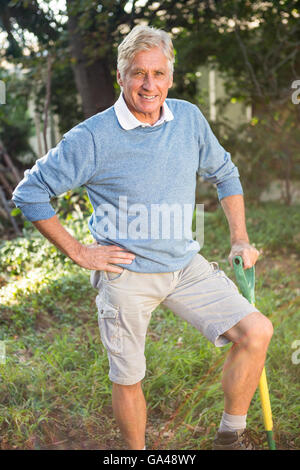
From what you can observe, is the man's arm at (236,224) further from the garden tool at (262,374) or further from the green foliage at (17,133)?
the green foliage at (17,133)

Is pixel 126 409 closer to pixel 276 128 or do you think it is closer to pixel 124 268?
pixel 124 268

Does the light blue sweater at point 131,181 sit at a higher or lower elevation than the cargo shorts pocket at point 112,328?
higher

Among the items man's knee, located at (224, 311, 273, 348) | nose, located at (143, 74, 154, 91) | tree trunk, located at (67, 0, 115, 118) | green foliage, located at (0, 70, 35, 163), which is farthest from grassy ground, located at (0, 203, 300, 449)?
green foliage, located at (0, 70, 35, 163)

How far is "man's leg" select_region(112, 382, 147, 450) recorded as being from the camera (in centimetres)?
241

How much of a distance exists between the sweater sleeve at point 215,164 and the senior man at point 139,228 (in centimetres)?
8

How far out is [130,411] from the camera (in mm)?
2408

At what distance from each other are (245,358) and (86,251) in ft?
2.67

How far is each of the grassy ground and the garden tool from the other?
0.35 meters

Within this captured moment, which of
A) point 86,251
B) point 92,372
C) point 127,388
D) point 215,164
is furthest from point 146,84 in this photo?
point 92,372

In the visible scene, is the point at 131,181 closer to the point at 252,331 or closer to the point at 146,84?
the point at 146,84

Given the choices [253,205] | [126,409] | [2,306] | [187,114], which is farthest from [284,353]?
[253,205]

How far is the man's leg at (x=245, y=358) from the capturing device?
7.45ft

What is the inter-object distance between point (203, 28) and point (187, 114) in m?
4.82

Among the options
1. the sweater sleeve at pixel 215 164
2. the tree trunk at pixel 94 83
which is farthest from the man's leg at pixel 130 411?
the tree trunk at pixel 94 83
